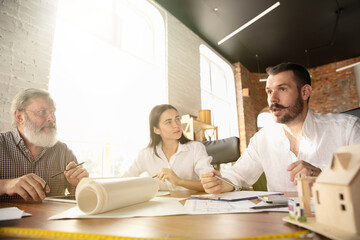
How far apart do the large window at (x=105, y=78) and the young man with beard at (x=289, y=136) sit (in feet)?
6.24

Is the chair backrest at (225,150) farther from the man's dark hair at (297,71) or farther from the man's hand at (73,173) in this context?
the man's hand at (73,173)

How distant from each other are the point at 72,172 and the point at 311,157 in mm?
1355

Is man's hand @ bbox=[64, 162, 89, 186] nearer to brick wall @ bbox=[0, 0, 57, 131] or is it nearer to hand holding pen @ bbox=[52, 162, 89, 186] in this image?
hand holding pen @ bbox=[52, 162, 89, 186]

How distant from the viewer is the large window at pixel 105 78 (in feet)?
8.89

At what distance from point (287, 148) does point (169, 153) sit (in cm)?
102

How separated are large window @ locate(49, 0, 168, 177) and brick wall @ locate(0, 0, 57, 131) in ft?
0.99

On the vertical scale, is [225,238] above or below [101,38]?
below

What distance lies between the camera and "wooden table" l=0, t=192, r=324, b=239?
42 cm

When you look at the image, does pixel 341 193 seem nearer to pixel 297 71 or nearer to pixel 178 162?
pixel 297 71

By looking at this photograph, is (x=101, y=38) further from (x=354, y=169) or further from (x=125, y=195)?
(x=354, y=169)

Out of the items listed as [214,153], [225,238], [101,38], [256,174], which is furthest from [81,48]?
[225,238]

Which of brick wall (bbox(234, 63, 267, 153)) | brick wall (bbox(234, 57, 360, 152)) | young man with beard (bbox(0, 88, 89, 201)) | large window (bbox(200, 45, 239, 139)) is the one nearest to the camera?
young man with beard (bbox(0, 88, 89, 201))

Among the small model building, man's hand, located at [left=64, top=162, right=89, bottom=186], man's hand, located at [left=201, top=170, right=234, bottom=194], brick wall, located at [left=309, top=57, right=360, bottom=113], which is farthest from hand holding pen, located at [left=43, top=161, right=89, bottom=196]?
brick wall, located at [left=309, top=57, right=360, bottom=113]

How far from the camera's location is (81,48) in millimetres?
2967
